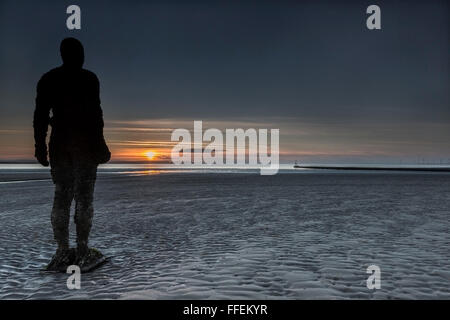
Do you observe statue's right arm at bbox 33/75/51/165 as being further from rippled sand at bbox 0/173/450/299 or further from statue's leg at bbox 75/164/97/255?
rippled sand at bbox 0/173/450/299

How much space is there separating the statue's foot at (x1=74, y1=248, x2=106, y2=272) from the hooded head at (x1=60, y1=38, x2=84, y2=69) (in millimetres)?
2587

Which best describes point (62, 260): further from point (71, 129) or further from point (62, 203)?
point (71, 129)

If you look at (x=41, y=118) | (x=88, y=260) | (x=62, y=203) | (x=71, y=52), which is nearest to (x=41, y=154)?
(x=41, y=118)

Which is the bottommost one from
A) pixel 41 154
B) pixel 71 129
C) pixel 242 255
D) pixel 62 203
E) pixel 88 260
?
pixel 242 255

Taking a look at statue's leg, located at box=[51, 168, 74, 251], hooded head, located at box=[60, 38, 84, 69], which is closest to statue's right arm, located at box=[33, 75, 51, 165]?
statue's leg, located at box=[51, 168, 74, 251]

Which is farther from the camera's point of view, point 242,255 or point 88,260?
point 242,255

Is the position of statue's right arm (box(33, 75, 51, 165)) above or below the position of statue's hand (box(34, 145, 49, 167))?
above

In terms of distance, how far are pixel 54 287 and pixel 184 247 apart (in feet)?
9.10

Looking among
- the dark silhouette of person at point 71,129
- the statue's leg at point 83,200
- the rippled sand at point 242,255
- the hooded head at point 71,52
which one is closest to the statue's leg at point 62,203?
the dark silhouette of person at point 71,129

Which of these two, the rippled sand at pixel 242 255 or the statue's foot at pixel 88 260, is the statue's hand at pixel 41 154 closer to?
the statue's foot at pixel 88 260

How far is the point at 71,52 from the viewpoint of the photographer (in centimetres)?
579

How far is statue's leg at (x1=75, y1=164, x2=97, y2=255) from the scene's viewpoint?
573 centimetres

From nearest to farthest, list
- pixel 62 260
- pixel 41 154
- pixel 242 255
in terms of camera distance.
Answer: pixel 41 154
pixel 62 260
pixel 242 255

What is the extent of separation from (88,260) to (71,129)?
1816 millimetres
